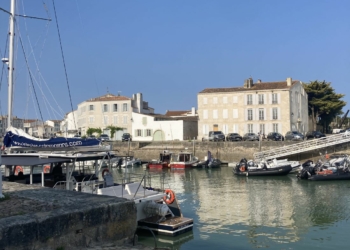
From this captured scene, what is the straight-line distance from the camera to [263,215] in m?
15.3

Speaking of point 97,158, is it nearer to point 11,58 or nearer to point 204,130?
point 11,58

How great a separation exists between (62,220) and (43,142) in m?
7.30

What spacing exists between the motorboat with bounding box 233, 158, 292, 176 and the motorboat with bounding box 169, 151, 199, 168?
25.9 feet

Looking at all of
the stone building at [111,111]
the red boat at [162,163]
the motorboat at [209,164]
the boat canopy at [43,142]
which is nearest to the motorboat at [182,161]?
the red boat at [162,163]

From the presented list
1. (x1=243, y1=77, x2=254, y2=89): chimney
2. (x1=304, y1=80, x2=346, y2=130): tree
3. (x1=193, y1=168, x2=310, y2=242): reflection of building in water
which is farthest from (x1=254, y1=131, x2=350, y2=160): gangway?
(x1=304, y1=80, x2=346, y2=130): tree

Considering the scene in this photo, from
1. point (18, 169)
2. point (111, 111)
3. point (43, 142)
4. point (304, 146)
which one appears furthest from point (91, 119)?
point (43, 142)

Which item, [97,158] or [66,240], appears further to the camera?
[97,158]

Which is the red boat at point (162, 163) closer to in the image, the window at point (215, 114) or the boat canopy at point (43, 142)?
the window at point (215, 114)

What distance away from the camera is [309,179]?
26.2m

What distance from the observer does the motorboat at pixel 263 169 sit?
2909 cm

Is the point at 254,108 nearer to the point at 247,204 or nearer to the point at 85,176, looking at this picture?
the point at 247,204

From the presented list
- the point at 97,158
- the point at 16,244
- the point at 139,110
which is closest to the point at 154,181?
the point at 97,158

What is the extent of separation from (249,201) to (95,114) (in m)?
41.5

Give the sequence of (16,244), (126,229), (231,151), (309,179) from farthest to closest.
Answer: (231,151) < (309,179) < (126,229) < (16,244)
